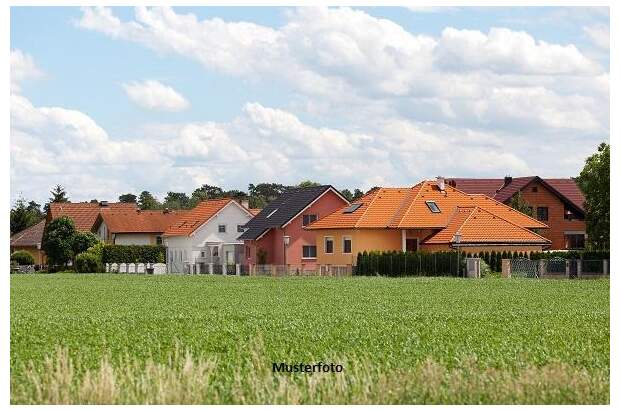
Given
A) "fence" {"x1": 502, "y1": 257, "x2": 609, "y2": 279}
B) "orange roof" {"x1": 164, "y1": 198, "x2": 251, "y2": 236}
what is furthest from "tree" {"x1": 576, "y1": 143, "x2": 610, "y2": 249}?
"orange roof" {"x1": 164, "y1": 198, "x2": 251, "y2": 236}

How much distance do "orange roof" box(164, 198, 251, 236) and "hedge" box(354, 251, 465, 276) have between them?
1094 inches

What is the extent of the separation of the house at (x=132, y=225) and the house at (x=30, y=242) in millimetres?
8411

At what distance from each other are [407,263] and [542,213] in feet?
81.8

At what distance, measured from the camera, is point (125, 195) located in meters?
143

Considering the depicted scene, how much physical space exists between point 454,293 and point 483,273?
14422mm

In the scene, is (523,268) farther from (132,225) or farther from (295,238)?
(132,225)

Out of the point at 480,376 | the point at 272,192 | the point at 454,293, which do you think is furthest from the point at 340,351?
the point at 272,192

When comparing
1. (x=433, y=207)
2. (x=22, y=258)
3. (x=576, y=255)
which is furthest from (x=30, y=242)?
(x=576, y=255)

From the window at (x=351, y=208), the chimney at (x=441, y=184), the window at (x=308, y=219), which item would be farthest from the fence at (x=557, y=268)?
the window at (x=308, y=219)

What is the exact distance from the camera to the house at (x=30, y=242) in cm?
10441

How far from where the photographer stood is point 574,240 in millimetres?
79938

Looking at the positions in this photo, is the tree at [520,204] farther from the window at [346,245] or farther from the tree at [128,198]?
the tree at [128,198]

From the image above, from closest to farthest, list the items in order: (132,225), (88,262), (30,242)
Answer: (88,262), (132,225), (30,242)

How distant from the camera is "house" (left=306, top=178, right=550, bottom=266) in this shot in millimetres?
58938
